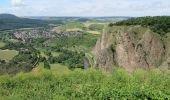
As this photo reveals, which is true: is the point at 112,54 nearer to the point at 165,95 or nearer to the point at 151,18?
the point at 151,18

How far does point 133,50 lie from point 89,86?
232ft

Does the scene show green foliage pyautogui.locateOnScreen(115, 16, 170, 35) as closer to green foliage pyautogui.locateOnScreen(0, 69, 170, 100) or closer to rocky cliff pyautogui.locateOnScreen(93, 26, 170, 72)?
rocky cliff pyautogui.locateOnScreen(93, 26, 170, 72)

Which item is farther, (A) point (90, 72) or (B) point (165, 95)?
(A) point (90, 72)

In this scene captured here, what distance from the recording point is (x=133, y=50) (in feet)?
375

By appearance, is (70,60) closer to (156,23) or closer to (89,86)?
(156,23)

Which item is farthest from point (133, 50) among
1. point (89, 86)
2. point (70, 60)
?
point (89, 86)

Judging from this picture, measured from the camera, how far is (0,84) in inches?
3401

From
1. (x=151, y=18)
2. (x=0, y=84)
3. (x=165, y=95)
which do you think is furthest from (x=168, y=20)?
(x=165, y=95)

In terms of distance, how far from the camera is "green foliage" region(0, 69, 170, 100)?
120ft

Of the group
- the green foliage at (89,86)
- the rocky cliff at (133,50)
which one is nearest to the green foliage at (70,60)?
the rocky cliff at (133,50)

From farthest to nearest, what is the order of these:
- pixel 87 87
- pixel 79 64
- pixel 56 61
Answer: pixel 56 61 → pixel 79 64 → pixel 87 87

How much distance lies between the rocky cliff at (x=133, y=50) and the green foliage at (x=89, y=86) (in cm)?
2530

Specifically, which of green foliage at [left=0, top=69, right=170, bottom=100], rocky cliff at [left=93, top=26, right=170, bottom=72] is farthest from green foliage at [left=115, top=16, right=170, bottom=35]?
green foliage at [left=0, top=69, right=170, bottom=100]

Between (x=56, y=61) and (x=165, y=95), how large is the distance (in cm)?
14643
